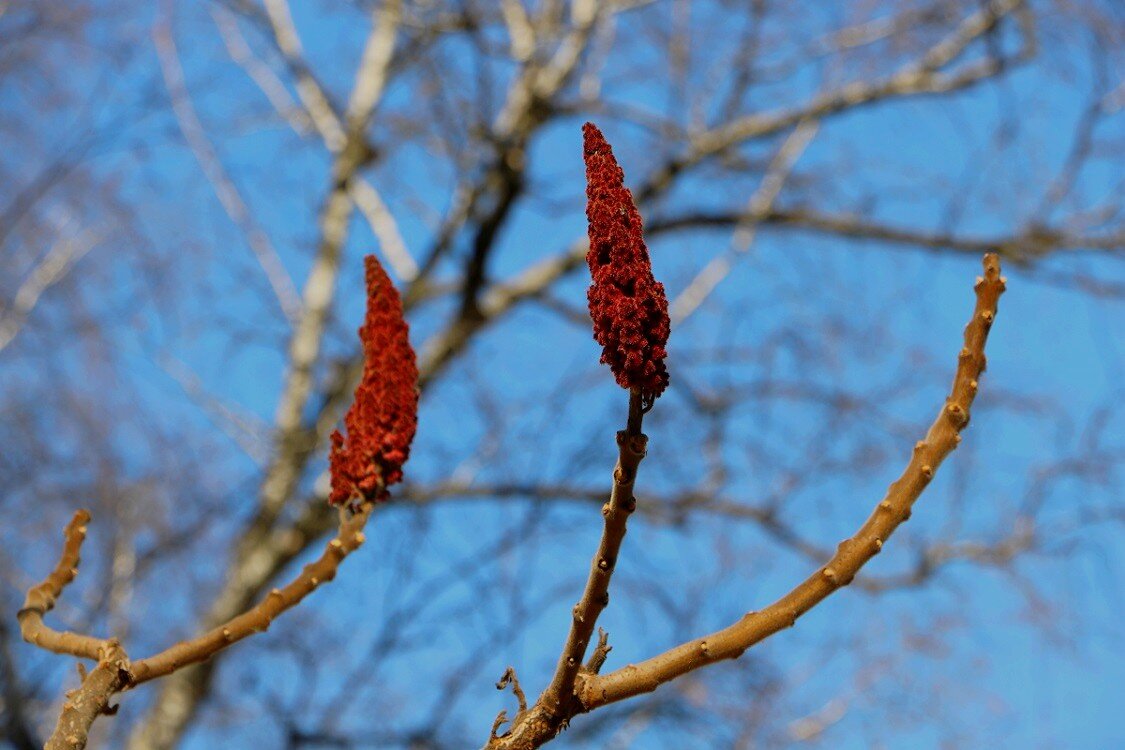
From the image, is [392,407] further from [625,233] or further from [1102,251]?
[1102,251]

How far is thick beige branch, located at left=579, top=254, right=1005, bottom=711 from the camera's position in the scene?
1046mm

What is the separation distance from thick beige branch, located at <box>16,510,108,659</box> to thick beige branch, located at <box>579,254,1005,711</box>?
608 millimetres

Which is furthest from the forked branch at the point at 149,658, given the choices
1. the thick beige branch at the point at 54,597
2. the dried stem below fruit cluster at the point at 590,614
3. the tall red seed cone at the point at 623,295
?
the tall red seed cone at the point at 623,295

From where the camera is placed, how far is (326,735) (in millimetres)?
5633

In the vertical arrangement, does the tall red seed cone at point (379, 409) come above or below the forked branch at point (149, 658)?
above

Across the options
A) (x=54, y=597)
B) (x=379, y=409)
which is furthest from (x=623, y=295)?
(x=54, y=597)

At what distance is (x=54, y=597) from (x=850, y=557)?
0.89m

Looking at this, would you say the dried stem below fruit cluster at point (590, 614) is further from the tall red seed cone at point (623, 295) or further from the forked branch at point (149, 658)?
the forked branch at point (149, 658)

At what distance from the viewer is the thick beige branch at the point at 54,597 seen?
1317 millimetres

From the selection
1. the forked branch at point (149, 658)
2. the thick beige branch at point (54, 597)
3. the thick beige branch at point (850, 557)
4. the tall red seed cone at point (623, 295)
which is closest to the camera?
the tall red seed cone at point (623, 295)

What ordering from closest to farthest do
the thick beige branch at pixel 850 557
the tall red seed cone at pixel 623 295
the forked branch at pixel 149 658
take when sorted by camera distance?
the tall red seed cone at pixel 623 295, the thick beige branch at pixel 850 557, the forked branch at pixel 149 658

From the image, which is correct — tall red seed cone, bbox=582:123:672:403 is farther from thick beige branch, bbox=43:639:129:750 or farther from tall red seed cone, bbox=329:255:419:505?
thick beige branch, bbox=43:639:129:750

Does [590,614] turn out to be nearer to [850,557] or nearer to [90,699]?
[850,557]

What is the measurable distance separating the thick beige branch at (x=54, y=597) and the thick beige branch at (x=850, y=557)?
23.9 inches
